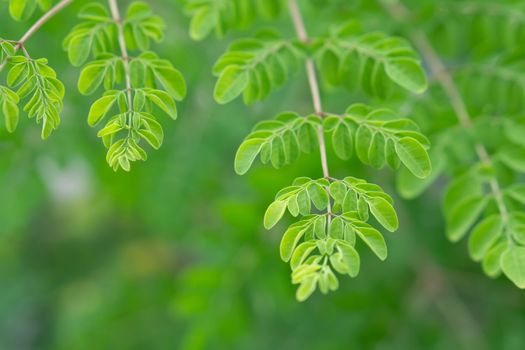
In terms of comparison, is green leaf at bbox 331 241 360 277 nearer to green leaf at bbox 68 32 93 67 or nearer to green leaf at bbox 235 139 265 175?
green leaf at bbox 235 139 265 175

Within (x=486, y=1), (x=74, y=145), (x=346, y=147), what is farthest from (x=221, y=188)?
(x=346, y=147)

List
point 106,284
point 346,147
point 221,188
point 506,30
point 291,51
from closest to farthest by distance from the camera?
1. point 346,147
2. point 291,51
3. point 506,30
4. point 221,188
5. point 106,284

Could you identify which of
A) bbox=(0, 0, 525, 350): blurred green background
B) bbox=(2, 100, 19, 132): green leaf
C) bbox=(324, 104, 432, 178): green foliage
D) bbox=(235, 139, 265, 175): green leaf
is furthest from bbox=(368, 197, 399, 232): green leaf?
bbox=(0, 0, 525, 350): blurred green background

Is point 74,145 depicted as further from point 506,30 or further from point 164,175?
point 506,30

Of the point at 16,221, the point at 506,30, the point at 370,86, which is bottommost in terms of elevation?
the point at 16,221

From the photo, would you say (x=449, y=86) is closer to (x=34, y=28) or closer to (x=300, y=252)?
(x=300, y=252)

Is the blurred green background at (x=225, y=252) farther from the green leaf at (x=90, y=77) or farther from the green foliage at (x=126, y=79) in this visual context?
the green leaf at (x=90, y=77)

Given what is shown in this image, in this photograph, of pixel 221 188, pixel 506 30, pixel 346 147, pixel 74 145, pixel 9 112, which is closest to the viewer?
pixel 9 112
